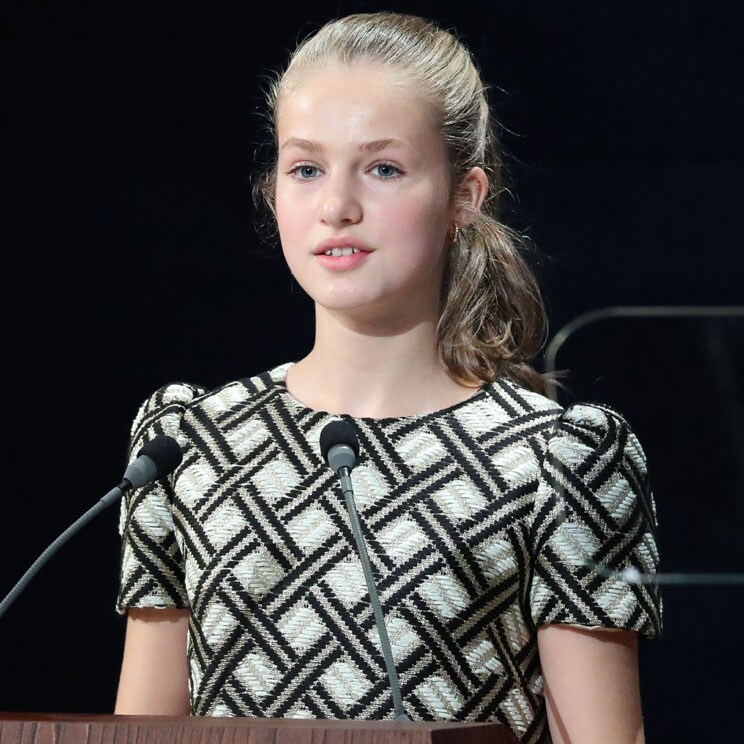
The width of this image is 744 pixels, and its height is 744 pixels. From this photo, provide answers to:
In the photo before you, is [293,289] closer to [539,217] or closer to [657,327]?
[539,217]

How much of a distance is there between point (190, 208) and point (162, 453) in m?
1.01

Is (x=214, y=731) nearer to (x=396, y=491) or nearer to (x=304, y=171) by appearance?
(x=396, y=491)

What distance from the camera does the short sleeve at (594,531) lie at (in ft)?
5.57

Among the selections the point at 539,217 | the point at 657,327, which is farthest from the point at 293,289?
the point at 657,327

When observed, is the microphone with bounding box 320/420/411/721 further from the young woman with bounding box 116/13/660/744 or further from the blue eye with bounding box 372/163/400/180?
the blue eye with bounding box 372/163/400/180

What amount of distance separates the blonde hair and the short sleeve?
0.43 ft

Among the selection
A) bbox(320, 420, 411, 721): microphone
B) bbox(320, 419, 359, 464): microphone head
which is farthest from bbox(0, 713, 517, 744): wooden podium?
bbox(320, 419, 359, 464): microphone head

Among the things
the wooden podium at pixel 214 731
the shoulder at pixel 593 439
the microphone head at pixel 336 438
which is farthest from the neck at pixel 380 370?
the wooden podium at pixel 214 731

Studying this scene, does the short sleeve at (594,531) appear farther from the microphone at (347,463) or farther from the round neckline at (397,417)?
the microphone at (347,463)

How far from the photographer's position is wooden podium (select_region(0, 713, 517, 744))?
1.20 meters

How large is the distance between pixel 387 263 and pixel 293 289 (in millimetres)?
823

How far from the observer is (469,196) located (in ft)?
6.11

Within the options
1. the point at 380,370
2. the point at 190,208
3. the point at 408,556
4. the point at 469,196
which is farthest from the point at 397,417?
the point at 190,208

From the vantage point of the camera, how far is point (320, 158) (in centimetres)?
176
